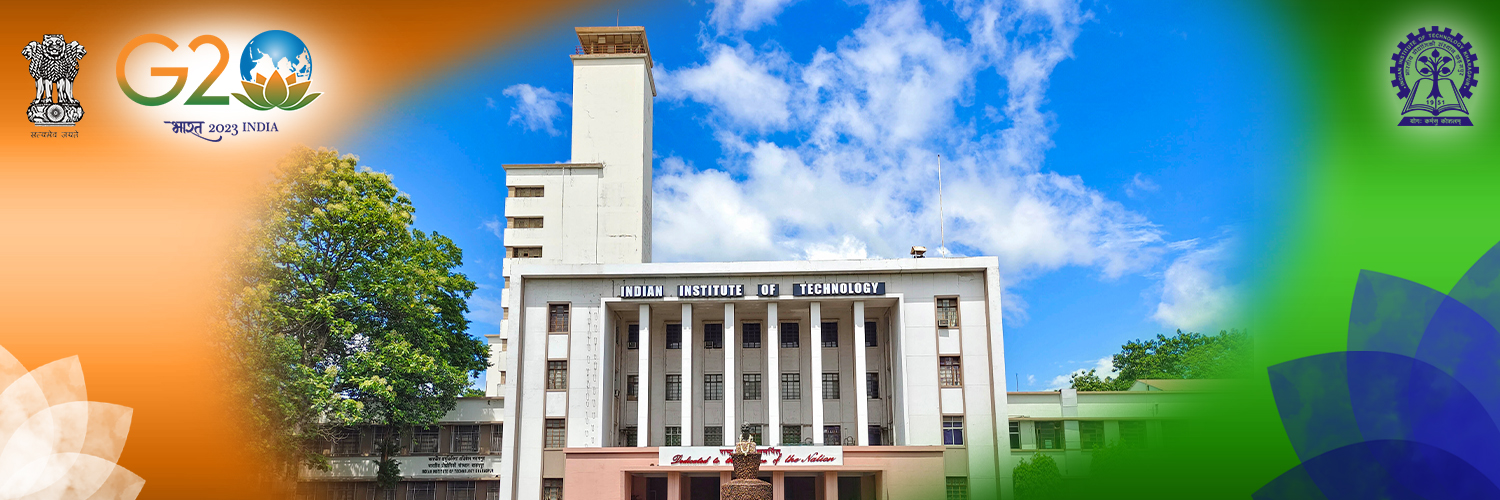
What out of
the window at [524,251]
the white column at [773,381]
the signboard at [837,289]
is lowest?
the white column at [773,381]

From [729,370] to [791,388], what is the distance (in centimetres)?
416

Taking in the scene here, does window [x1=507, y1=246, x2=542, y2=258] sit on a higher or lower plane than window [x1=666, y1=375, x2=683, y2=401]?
higher

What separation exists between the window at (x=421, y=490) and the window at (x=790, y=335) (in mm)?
14888

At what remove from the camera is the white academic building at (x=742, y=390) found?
30.9 meters

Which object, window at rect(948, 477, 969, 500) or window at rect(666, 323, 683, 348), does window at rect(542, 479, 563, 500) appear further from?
window at rect(948, 477, 969, 500)

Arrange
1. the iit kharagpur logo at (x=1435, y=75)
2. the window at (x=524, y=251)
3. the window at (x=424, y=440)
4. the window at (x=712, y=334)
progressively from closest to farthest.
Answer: the iit kharagpur logo at (x=1435, y=75) < the window at (x=712, y=334) < the window at (x=424, y=440) < the window at (x=524, y=251)

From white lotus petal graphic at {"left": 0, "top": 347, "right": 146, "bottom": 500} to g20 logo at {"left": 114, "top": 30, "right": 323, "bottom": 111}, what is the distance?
270 inches

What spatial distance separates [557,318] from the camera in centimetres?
3325

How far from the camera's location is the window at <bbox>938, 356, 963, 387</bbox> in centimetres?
3188

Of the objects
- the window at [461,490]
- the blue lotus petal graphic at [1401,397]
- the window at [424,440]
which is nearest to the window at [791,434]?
the window at [461,490]

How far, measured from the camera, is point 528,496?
103ft

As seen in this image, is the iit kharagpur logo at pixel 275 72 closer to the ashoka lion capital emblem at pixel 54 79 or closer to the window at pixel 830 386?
the ashoka lion capital emblem at pixel 54 79

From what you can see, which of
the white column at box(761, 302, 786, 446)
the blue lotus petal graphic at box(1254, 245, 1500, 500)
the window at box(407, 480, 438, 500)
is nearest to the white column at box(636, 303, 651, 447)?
the white column at box(761, 302, 786, 446)

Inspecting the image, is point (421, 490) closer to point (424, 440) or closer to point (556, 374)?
point (424, 440)
